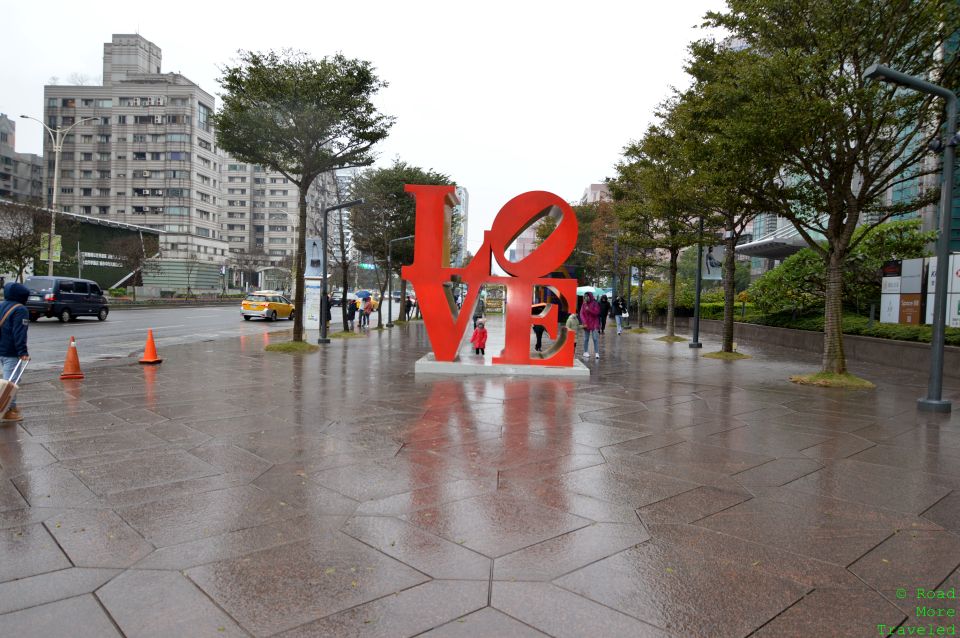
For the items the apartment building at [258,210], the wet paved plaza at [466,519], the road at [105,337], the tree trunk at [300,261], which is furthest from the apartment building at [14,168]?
the wet paved plaza at [466,519]

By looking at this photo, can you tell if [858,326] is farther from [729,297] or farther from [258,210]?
[258,210]

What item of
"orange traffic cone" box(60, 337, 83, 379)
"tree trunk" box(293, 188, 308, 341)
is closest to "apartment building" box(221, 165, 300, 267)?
"tree trunk" box(293, 188, 308, 341)

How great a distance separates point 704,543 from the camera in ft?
12.4

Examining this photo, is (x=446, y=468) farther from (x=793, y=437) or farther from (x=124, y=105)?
(x=124, y=105)

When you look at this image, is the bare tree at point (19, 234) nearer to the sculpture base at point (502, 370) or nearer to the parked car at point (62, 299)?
the parked car at point (62, 299)

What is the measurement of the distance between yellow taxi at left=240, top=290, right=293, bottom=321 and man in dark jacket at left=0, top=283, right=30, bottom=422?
24.0 metres

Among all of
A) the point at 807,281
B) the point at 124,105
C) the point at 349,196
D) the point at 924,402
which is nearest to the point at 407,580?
the point at 924,402

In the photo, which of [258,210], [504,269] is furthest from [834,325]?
[258,210]

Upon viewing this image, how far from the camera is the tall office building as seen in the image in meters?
74.1

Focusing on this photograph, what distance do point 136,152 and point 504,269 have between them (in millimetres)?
78110

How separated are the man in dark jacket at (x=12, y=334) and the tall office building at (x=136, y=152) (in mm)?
73338

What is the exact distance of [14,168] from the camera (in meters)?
85.2

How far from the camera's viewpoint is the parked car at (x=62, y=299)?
24.2 metres

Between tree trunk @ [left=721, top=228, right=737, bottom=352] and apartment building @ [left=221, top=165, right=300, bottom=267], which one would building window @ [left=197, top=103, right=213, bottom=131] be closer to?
apartment building @ [left=221, top=165, right=300, bottom=267]
